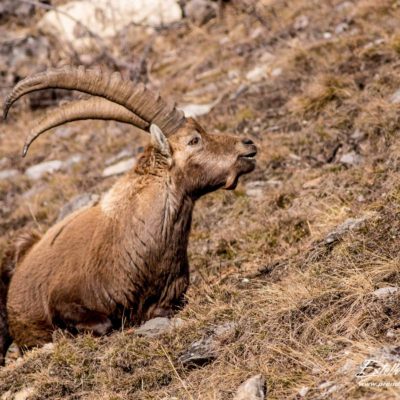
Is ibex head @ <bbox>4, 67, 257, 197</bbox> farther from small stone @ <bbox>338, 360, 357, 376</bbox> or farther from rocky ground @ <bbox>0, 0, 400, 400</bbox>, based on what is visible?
small stone @ <bbox>338, 360, 357, 376</bbox>

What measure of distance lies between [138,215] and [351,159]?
3255 mm

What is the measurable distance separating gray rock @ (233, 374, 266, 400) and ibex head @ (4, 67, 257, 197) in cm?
264

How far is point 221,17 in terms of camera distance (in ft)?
56.9

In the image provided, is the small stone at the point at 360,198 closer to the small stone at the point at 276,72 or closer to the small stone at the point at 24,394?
the small stone at the point at 24,394

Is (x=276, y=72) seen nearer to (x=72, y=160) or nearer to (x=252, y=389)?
(x=72, y=160)

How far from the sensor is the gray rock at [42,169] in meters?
13.2

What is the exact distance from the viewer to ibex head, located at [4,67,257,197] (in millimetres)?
6500

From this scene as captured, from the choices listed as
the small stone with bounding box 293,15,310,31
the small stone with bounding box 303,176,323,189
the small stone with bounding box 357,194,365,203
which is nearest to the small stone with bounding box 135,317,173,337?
the small stone with bounding box 357,194,365,203

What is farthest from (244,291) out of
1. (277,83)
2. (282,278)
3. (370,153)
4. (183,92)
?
(183,92)

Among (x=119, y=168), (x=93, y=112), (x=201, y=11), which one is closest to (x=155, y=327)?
(x=93, y=112)

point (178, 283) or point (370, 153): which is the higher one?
point (178, 283)

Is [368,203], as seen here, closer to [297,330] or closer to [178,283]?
[178,283]

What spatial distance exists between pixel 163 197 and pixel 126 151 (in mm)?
5999

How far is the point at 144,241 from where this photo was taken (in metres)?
6.63
